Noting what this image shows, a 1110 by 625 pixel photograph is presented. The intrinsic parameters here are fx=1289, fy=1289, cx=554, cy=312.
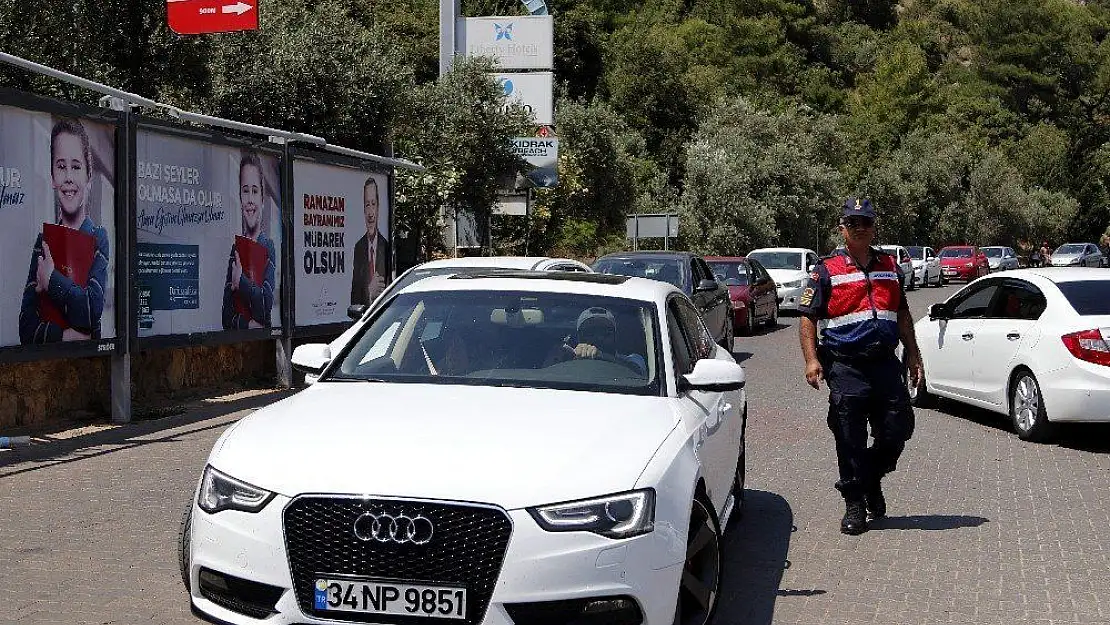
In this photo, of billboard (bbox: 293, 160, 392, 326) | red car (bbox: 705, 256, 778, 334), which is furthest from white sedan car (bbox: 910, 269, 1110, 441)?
red car (bbox: 705, 256, 778, 334)

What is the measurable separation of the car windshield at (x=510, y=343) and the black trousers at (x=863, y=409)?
5.89 feet

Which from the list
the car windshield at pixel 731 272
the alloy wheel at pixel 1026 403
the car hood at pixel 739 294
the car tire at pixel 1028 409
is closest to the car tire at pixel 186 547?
the car tire at pixel 1028 409

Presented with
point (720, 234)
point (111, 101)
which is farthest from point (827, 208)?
point (111, 101)

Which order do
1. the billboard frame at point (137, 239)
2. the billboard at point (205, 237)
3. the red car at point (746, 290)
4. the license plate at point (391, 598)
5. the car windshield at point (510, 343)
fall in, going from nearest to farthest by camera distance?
the license plate at point (391, 598)
the car windshield at point (510, 343)
the billboard frame at point (137, 239)
the billboard at point (205, 237)
the red car at point (746, 290)

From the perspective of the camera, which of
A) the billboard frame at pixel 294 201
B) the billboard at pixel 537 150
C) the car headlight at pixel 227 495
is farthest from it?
the billboard at pixel 537 150

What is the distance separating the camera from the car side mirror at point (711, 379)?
18.8ft

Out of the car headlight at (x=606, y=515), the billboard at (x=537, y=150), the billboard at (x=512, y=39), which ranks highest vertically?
the billboard at (x=512, y=39)

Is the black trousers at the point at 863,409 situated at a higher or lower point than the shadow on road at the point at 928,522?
higher

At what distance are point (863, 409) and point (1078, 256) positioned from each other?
5499cm

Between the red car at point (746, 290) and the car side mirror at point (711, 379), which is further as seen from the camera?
the red car at point (746, 290)

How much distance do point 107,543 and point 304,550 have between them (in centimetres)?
326

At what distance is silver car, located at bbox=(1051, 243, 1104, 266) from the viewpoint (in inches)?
2207

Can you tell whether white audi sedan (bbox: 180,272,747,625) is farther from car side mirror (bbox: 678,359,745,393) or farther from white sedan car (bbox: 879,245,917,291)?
white sedan car (bbox: 879,245,917,291)

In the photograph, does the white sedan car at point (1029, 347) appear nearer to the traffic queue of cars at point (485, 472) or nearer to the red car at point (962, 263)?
the traffic queue of cars at point (485, 472)
